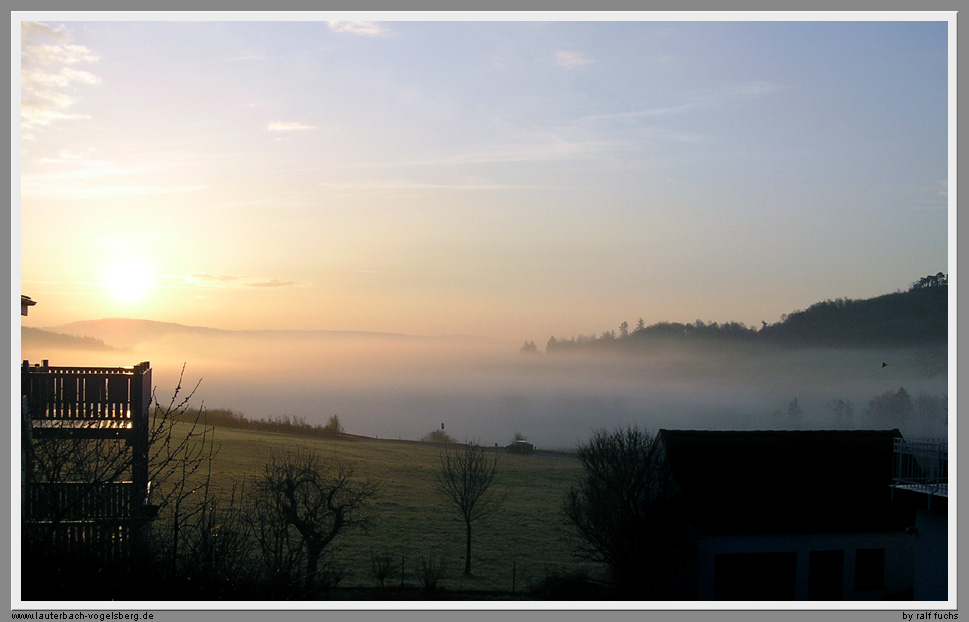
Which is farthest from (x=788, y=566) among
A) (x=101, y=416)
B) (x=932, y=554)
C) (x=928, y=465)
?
(x=101, y=416)

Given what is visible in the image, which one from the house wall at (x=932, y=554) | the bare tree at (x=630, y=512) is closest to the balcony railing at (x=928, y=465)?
the house wall at (x=932, y=554)

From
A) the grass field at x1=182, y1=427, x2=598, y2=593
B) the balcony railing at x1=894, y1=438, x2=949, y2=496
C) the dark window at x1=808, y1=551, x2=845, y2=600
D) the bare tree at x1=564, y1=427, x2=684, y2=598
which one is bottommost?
the grass field at x1=182, y1=427, x2=598, y2=593

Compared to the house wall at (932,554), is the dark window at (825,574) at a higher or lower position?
lower

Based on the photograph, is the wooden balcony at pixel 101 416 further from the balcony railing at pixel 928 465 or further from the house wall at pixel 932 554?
the house wall at pixel 932 554

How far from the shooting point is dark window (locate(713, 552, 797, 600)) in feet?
58.1

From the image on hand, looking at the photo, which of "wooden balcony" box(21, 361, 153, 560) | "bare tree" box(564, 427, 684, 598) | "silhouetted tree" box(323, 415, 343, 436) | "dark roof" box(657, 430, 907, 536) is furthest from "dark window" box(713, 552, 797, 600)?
"silhouetted tree" box(323, 415, 343, 436)

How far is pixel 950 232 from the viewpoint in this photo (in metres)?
8.62

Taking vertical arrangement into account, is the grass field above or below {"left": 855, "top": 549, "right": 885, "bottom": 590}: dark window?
below

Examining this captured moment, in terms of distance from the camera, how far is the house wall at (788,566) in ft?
58.6

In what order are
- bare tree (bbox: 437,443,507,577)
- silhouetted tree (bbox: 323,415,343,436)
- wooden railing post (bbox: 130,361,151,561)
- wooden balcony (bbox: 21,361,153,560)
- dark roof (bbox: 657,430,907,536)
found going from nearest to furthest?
wooden railing post (bbox: 130,361,151,561) → wooden balcony (bbox: 21,361,153,560) → dark roof (bbox: 657,430,907,536) → bare tree (bbox: 437,443,507,577) → silhouetted tree (bbox: 323,415,343,436)

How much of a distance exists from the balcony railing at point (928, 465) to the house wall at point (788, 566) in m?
6.58

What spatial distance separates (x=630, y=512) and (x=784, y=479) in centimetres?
467

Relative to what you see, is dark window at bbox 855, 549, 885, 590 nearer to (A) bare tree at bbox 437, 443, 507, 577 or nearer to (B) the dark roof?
(B) the dark roof

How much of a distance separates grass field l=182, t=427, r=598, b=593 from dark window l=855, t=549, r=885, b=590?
7.40 m
